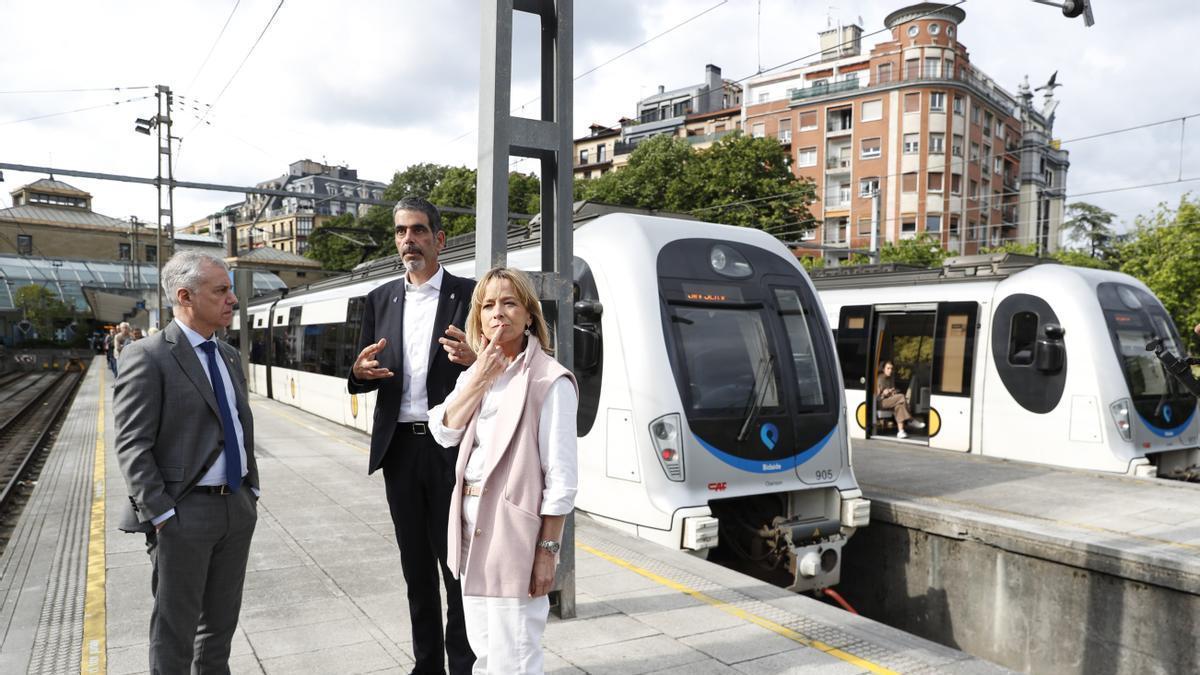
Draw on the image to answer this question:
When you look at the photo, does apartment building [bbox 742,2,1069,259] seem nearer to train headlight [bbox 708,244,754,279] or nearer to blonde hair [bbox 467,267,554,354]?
train headlight [bbox 708,244,754,279]

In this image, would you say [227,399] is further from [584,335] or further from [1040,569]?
[1040,569]

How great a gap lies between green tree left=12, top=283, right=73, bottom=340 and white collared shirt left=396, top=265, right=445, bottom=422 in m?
55.1

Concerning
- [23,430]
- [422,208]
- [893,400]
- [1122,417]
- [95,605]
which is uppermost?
[422,208]

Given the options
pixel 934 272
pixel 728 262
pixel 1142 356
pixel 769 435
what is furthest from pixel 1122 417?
pixel 728 262

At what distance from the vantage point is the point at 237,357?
3.40 metres

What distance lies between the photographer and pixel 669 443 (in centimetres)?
627

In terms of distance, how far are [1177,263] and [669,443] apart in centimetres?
2230

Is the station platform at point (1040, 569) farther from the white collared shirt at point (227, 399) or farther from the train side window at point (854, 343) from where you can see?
the white collared shirt at point (227, 399)

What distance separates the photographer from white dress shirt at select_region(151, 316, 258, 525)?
9.87ft

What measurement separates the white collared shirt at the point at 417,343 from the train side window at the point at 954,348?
380 inches

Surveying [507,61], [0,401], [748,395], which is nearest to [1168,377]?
[748,395]

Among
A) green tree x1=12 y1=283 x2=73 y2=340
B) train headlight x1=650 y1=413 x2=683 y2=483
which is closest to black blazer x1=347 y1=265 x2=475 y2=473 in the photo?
train headlight x1=650 y1=413 x2=683 y2=483

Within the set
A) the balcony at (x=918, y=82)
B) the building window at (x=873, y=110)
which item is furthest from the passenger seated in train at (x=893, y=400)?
the building window at (x=873, y=110)

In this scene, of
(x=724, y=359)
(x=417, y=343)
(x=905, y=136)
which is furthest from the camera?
(x=905, y=136)
